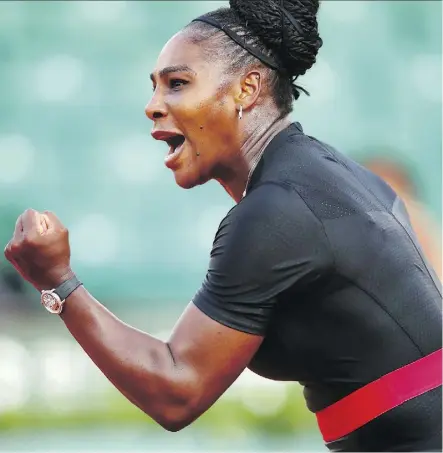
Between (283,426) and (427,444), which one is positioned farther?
(283,426)

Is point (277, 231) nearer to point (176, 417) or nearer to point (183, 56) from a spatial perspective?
point (176, 417)

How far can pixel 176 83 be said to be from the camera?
96.2 inches

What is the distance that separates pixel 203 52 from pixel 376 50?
5.66 metres

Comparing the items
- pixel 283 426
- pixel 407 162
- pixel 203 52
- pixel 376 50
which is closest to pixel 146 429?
pixel 283 426

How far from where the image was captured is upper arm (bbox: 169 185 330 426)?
210cm

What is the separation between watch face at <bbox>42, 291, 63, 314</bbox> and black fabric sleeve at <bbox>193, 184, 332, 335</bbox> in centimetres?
34

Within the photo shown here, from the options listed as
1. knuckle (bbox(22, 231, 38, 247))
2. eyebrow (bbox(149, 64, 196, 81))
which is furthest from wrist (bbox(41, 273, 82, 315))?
eyebrow (bbox(149, 64, 196, 81))

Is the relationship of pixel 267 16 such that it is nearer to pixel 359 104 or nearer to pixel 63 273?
pixel 63 273

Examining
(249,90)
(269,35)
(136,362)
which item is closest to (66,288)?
(136,362)

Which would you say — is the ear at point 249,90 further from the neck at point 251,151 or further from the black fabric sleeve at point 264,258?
the black fabric sleeve at point 264,258

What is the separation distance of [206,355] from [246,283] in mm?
182

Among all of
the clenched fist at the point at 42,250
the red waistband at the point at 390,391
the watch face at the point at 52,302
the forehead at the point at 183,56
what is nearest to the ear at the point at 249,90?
the forehead at the point at 183,56

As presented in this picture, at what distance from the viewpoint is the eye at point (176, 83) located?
243 cm

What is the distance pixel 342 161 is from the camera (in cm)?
241
